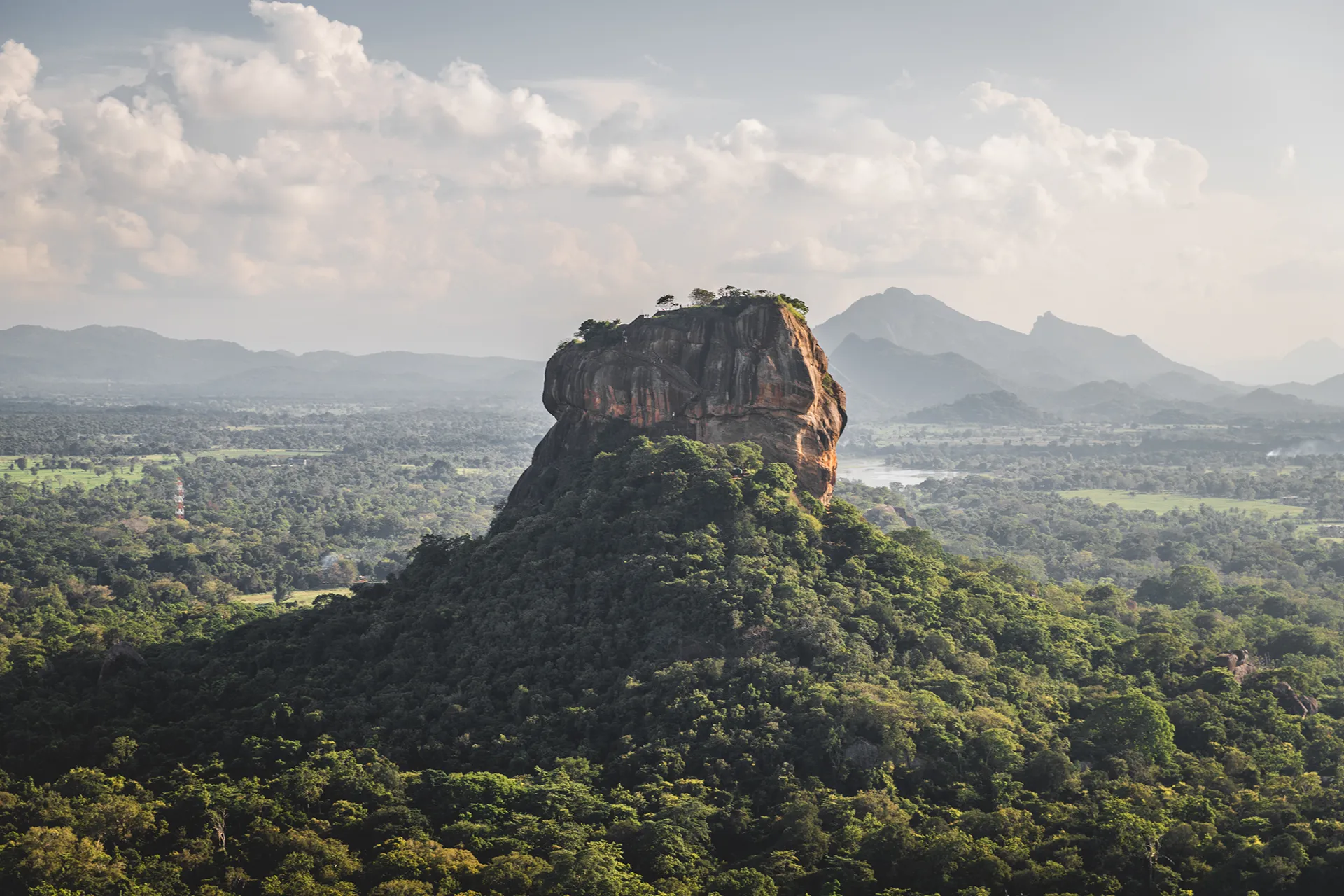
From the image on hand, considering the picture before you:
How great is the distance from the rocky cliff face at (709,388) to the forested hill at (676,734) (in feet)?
6.54

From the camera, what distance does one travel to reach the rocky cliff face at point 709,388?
51344 mm

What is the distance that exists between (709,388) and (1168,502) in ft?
394

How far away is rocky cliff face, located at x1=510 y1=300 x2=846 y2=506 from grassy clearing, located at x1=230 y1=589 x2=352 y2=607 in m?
38.0

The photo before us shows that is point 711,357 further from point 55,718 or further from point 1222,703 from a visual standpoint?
point 55,718

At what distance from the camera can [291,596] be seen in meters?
90.2

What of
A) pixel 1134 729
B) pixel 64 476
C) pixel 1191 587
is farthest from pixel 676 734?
pixel 64 476

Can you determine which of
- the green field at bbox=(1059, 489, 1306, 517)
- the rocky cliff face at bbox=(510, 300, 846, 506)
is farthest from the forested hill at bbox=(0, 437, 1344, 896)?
the green field at bbox=(1059, 489, 1306, 517)

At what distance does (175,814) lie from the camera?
34.2m

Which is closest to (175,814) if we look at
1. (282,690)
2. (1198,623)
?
(282,690)

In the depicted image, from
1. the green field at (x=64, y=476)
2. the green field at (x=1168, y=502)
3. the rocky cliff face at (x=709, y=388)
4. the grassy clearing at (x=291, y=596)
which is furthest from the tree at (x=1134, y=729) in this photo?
the green field at (x=64, y=476)

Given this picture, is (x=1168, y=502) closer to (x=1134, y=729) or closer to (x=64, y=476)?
(x=1134, y=729)

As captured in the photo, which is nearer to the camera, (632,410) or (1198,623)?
(632,410)

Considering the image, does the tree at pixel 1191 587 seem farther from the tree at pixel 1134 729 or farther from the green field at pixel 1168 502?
the green field at pixel 1168 502

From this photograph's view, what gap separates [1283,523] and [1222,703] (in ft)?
325
